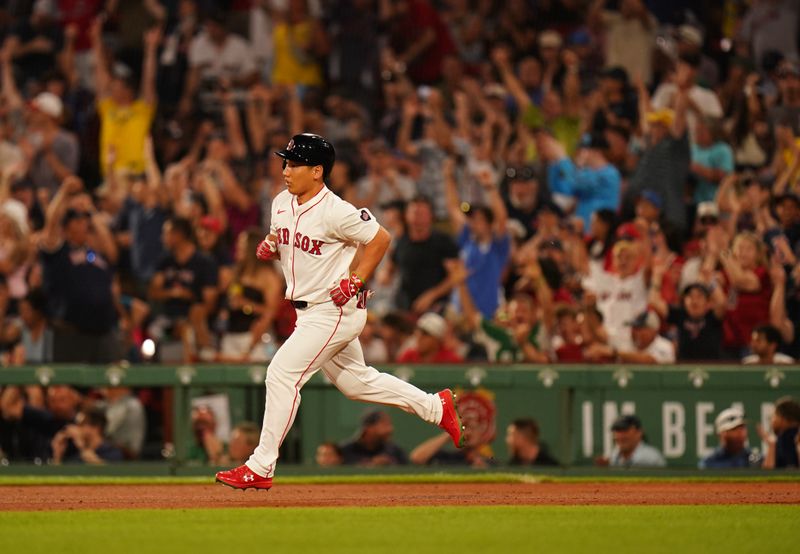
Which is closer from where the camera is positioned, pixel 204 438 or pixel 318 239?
pixel 318 239

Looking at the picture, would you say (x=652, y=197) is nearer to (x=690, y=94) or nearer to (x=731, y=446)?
(x=690, y=94)

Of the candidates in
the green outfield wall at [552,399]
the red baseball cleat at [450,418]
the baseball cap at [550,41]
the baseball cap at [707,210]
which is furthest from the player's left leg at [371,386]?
the baseball cap at [550,41]

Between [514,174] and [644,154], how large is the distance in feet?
4.08

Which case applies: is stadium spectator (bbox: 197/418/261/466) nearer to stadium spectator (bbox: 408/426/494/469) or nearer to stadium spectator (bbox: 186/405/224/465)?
stadium spectator (bbox: 186/405/224/465)

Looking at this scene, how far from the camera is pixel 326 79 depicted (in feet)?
55.5

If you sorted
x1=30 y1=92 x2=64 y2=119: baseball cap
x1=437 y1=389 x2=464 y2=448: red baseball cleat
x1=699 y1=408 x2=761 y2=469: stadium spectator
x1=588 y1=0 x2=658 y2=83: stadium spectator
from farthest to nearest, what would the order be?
1. x1=30 y1=92 x2=64 y2=119: baseball cap
2. x1=588 y1=0 x2=658 y2=83: stadium spectator
3. x1=699 y1=408 x2=761 y2=469: stadium spectator
4. x1=437 y1=389 x2=464 y2=448: red baseball cleat

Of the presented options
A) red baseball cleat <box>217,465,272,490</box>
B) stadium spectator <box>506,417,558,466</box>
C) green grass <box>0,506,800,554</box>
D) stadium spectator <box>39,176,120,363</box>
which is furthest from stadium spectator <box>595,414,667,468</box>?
stadium spectator <box>39,176,120,363</box>

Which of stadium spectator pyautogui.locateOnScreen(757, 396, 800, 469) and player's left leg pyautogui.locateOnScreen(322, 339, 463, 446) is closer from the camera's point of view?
player's left leg pyautogui.locateOnScreen(322, 339, 463, 446)

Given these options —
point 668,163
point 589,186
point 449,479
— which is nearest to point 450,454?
point 449,479

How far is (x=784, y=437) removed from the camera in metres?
11.0

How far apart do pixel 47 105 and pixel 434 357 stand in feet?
19.7

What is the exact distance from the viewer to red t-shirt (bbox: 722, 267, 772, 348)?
38.7 ft

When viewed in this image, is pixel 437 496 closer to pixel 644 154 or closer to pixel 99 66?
pixel 644 154

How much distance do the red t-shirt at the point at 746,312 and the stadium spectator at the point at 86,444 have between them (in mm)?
4651
